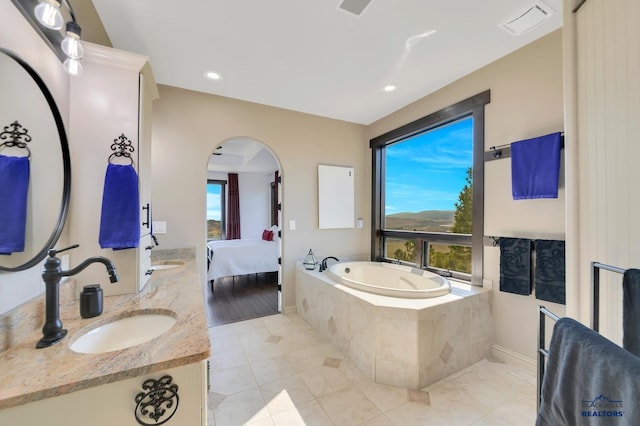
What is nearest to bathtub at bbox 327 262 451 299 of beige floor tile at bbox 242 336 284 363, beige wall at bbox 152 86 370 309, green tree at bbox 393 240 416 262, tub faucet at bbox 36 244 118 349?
green tree at bbox 393 240 416 262

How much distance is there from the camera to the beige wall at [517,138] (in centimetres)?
193

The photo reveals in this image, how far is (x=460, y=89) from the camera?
256 cm

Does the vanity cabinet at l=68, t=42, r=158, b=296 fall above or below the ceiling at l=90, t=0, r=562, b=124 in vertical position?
below

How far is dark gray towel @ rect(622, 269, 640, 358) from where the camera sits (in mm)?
677

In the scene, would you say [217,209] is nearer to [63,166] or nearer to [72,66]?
[63,166]

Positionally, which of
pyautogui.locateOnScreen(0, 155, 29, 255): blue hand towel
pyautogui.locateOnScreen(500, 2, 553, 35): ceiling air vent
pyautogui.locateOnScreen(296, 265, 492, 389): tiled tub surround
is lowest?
pyautogui.locateOnScreen(296, 265, 492, 389): tiled tub surround

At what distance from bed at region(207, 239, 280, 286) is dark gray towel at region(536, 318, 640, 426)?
407cm

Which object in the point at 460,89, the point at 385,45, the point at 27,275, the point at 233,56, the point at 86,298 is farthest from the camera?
the point at 460,89

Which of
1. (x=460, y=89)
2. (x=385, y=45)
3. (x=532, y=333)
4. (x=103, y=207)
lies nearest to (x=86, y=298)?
(x=103, y=207)

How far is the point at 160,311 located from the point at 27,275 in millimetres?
509

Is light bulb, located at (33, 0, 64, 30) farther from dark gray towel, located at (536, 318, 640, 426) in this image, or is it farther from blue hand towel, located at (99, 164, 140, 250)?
dark gray towel, located at (536, 318, 640, 426)

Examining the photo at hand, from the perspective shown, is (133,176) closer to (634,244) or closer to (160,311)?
(160,311)

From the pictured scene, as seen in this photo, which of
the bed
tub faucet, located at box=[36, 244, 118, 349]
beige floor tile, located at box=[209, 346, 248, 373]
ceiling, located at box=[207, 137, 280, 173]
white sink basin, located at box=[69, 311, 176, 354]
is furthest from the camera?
ceiling, located at box=[207, 137, 280, 173]

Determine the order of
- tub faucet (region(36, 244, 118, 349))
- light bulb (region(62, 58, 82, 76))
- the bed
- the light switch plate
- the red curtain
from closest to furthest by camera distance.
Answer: tub faucet (region(36, 244, 118, 349)) → light bulb (region(62, 58, 82, 76)) → the light switch plate → the bed → the red curtain
